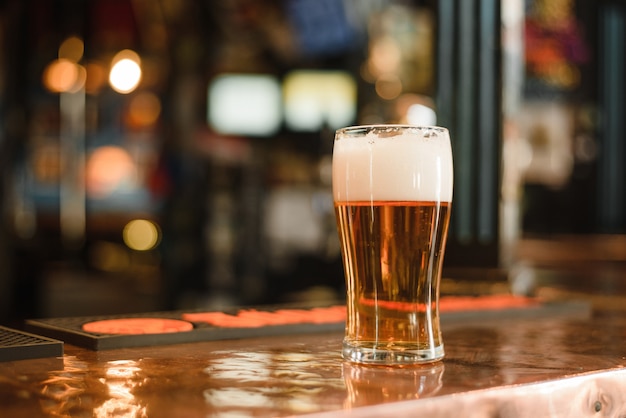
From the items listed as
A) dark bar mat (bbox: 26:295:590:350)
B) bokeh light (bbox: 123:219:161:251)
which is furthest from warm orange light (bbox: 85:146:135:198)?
dark bar mat (bbox: 26:295:590:350)

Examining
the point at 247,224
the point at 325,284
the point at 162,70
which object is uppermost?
the point at 162,70

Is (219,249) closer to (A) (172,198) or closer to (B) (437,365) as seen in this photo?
(A) (172,198)

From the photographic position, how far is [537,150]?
9.39 m

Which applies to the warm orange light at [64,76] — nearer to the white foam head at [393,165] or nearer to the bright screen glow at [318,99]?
the bright screen glow at [318,99]

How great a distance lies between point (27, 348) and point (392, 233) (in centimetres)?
39

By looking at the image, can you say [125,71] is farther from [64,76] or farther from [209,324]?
[209,324]

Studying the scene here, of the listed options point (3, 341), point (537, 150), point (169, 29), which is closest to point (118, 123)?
point (169, 29)

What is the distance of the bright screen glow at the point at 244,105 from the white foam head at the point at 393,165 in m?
5.93

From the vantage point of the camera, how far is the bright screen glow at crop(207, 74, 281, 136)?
6844 mm

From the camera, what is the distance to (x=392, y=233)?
0.90m

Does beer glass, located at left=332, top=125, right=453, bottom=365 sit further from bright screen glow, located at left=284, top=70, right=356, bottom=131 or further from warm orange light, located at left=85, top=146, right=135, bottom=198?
warm orange light, located at left=85, top=146, right=135, bottom=198

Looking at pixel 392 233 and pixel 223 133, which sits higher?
pixel 223 133

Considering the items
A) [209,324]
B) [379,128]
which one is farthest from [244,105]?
[379,128]

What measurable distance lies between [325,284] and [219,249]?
834 mm
